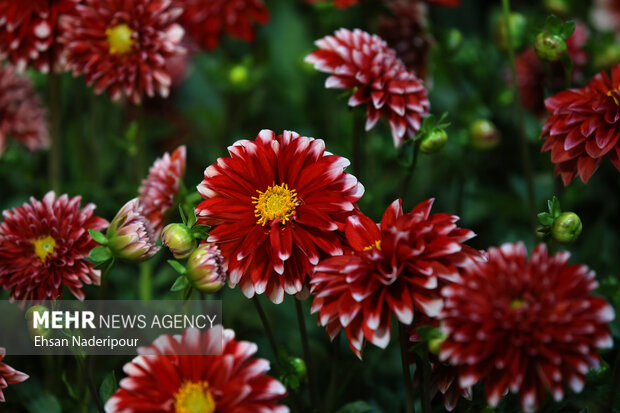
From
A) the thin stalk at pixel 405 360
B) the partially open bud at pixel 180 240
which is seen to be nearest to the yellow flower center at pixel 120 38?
the partially open bud at pixel 180 240

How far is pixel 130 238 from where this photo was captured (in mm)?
724

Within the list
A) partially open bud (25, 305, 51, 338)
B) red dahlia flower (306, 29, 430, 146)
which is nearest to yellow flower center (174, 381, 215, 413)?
partially open bud (25, 305, 51, 338)

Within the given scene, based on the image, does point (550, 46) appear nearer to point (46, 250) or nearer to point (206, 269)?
point (206, 269)

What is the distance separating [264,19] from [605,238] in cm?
76

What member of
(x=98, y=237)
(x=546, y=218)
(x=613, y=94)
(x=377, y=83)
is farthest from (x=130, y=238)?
(x=613, y=94)

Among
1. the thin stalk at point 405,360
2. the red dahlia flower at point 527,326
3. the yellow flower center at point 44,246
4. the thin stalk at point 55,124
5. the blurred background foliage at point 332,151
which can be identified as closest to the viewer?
the red dahlia flower at point 527,326

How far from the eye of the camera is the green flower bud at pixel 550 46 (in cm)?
88

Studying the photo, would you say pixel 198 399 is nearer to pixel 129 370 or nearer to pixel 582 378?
pixel 129 370

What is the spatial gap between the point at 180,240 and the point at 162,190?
0.63ft

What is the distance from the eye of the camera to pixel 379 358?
1.03 metres

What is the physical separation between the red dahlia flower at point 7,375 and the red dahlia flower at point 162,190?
0.24 meters

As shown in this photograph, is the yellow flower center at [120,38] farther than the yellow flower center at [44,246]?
Yes

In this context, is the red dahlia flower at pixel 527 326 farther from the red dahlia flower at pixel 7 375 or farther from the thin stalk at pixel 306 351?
the red dahlia flower at pixel 7 375

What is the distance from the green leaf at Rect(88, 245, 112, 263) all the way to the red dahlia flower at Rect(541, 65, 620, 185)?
55 cm
